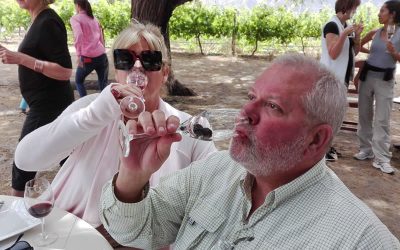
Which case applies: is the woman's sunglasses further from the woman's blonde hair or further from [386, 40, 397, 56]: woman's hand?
[386, 40, 397, 56]: woman's hand

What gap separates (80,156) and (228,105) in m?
6.05

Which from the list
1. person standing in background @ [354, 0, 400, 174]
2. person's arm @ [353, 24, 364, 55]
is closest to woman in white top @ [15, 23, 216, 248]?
person's arm @ [353, 24, 364, 55]

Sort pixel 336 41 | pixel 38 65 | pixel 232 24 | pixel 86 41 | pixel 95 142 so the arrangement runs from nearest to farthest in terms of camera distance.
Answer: pixel 95 142 < pixel 38 65 < pixel 336 41 < pixel 86 41 < pixel 232 24

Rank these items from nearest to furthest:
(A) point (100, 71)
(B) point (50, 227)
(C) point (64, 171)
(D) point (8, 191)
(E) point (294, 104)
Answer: (E) point (294, 104) < (B) point (50, 227) < (C) point (64, 171) < (D) point (8, 191) < (A) point (100, 71)

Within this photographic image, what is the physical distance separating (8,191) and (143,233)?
3.01m

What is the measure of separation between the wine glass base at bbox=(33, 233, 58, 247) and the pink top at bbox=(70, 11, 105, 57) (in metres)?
5.42

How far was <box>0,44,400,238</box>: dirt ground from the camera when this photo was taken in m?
4.34

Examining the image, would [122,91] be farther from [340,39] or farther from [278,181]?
[340,39]

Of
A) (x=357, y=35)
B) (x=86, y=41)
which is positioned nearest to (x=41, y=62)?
(x=357, y=35)

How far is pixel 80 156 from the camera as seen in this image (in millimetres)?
2086

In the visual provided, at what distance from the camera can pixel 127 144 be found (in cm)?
146

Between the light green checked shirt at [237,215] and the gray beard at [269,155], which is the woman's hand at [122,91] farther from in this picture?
the gray beard at [269,155]

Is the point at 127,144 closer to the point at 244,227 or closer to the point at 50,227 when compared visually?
the point at 244,227

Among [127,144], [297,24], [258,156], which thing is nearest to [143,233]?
[127,144]
